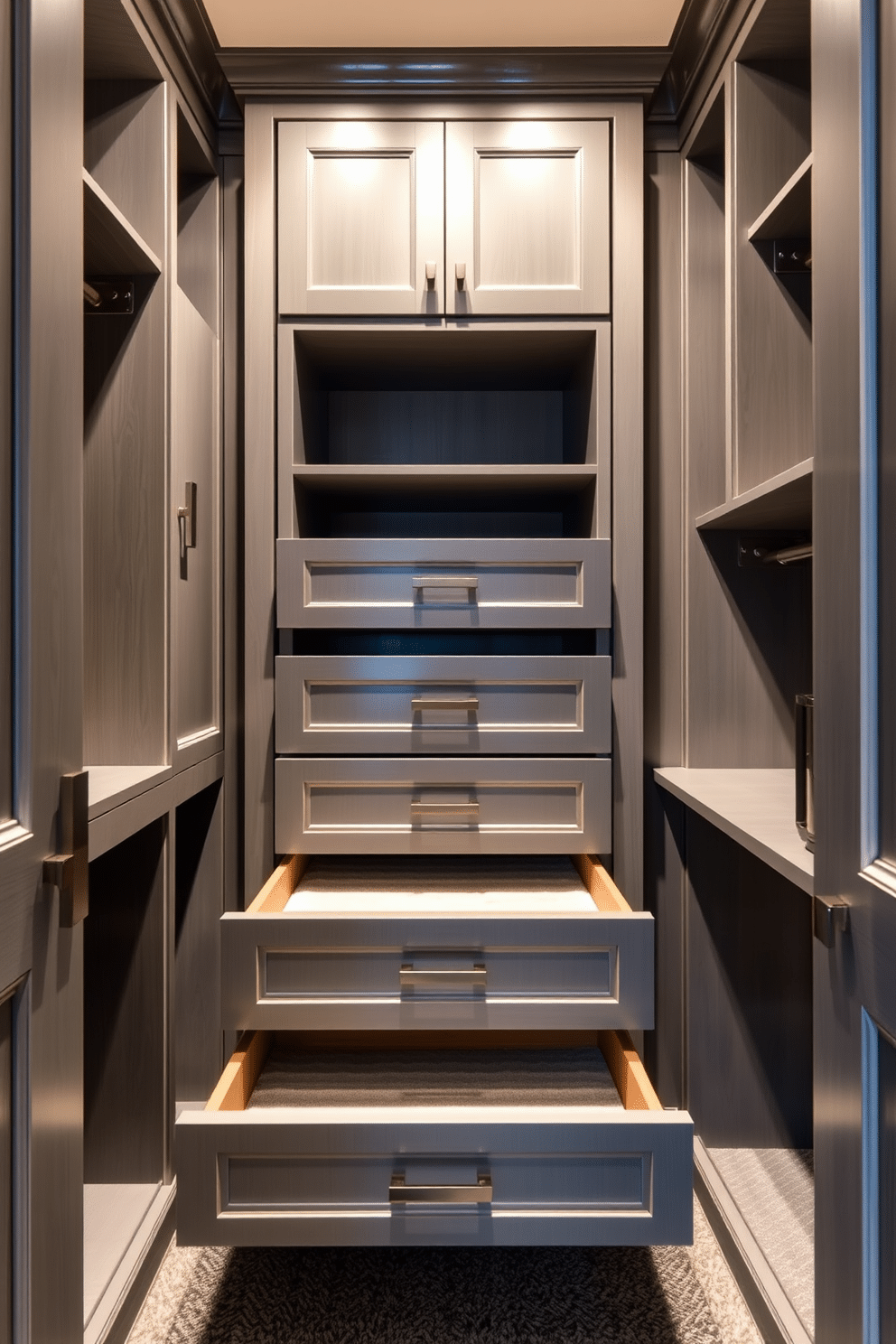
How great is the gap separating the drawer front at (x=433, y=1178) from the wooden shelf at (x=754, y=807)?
0.32 m

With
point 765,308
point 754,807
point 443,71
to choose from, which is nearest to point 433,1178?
point 754,807

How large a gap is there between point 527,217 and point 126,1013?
1.52m

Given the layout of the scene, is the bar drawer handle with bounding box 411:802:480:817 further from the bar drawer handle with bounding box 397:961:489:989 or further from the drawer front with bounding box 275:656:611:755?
the bar drawer handle with bounding box 397:961:489:989

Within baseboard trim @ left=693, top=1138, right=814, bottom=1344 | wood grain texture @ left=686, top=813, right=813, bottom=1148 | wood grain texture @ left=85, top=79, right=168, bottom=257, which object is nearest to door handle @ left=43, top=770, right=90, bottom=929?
wood grain texture @ left=85, top=79, right=168, bottom=257

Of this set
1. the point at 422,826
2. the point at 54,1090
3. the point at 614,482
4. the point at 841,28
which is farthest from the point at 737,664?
the point at 54,1090

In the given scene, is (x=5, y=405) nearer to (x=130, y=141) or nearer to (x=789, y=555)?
(x=130, y=141)

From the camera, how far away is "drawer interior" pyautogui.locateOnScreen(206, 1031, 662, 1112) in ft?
4.22

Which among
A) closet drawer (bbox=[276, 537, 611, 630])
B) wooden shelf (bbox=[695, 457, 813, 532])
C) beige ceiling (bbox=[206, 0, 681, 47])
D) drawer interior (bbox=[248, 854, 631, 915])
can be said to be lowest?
drawer interior (bbox=[248, 854, 631, 915])

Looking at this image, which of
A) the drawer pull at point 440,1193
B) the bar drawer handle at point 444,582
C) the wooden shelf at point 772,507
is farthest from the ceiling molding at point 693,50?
the drawer pull at point 440,1193

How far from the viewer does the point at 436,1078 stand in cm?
140

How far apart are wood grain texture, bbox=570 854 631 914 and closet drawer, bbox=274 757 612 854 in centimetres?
4

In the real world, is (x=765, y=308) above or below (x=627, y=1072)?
above

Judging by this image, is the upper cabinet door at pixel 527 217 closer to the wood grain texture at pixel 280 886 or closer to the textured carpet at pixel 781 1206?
the wood grain texture at pixel 280 886

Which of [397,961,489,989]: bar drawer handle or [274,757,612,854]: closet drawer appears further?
[274,757,612,854]: closet drawer
